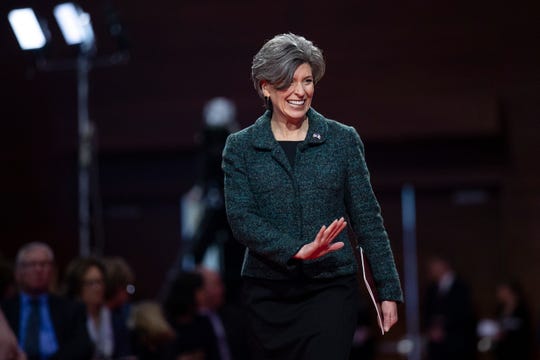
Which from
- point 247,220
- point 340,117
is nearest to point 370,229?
point 247,220

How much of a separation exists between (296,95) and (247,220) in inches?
16.6

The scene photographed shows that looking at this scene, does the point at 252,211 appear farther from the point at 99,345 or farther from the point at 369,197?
the point at 99,345

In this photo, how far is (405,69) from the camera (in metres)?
9.80

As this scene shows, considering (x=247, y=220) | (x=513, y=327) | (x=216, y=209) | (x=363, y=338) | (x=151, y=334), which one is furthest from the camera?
(x=363, y=338)

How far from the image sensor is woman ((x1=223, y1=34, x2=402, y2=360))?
3.10 m

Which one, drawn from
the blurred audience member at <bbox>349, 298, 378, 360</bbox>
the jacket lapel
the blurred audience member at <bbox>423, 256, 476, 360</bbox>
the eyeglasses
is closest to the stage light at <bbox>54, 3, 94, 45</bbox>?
the eyeglasses

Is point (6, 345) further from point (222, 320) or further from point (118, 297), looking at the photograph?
point (222, 320)

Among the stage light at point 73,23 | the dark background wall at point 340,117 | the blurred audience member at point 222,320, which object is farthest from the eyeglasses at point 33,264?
the dark background wall at point 340,117

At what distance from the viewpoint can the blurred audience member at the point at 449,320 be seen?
957 cm

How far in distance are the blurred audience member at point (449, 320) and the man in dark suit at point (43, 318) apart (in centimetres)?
509

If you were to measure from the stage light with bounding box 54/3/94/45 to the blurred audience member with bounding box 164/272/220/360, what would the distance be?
7.75ft

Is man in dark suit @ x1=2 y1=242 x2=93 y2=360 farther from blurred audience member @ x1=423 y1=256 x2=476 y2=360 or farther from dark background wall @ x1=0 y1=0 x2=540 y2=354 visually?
blurred audience member @ x1=423 y1=256 x2=476 y2=360

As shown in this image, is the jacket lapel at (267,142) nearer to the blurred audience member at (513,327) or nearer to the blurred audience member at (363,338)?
the blurred audience member at (363,338)

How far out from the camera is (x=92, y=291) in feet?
18.9
